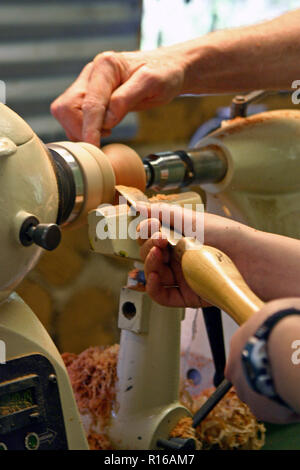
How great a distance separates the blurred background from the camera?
59.0 inches

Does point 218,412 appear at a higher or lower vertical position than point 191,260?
lower

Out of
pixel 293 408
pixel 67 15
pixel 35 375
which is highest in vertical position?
pixel 67 15

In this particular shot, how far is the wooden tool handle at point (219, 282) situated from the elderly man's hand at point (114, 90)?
0.45 meters

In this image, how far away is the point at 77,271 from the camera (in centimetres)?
166

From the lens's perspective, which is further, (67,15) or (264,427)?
(67,15)

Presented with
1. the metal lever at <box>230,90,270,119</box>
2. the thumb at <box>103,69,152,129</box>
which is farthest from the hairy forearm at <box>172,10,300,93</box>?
the thumb at <box>103,69,152,129</box>

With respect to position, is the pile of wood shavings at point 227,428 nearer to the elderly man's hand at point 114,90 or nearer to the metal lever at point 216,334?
the metal lever at point 216,334

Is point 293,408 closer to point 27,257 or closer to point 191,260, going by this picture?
point 191,260

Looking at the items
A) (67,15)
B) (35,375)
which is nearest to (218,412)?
(35,375)

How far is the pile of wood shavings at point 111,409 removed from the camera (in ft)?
3.51

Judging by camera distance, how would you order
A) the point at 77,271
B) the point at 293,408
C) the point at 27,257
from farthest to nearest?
the point at 77,271 < the point at 27,257 < the point at 293,408

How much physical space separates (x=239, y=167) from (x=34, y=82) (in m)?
0.61

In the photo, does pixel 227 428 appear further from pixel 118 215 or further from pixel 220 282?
pixel 220 282

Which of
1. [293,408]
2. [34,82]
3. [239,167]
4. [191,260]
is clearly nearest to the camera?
[293,408]
